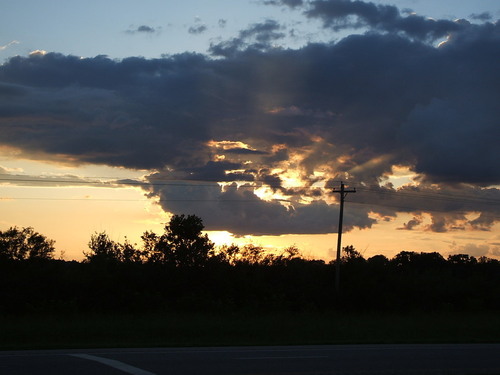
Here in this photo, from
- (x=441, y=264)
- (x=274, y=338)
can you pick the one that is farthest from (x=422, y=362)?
(x=441, y=264)

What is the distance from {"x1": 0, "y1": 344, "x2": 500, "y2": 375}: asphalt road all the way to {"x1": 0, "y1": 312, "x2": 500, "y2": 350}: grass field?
4018mm

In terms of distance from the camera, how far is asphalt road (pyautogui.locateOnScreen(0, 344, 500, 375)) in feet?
47.5

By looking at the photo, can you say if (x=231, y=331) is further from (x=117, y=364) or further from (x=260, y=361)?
(x=117, y=364)

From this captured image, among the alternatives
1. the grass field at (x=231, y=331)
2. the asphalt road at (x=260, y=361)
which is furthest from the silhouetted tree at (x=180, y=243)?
the asphalt road at (x=260, y=361)

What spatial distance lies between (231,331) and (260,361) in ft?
37.8

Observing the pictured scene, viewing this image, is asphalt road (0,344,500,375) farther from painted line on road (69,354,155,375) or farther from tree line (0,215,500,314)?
tree line (0,215,500,314)

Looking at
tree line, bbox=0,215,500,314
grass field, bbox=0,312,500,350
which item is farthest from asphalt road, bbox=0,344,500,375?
tree line, bbox=0,215,500,314

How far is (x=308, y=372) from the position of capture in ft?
46.6

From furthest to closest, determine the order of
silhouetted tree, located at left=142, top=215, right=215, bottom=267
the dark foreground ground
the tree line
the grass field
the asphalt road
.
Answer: silhouetted tree, located at left=142, top=215, right=215, bottom=267 → the tree line → the grass field → the dark foreground ground → the asphalt road

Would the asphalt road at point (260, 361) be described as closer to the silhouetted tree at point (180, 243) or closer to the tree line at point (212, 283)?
the tree line at point (212, 283)

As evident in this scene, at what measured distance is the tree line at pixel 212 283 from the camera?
138ft

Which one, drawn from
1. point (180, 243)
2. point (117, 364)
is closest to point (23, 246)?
point (180, 243)

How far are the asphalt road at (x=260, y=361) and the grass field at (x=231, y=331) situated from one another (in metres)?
4.02

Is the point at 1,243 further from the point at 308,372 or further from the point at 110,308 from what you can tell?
the point at 308,372
